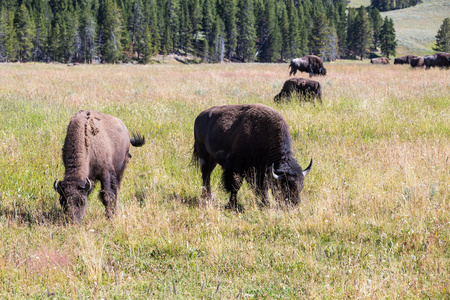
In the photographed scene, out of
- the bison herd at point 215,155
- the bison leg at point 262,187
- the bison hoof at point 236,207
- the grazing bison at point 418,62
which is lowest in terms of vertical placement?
the bison hoof at point 236,207

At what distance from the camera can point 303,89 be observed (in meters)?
12.9

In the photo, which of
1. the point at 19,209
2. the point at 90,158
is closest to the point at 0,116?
the point at 19,209

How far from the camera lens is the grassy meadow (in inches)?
135

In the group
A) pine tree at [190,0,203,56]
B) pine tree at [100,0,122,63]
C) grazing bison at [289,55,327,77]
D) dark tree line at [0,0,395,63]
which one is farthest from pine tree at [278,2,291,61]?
grazing bison at [289,55,327,77]

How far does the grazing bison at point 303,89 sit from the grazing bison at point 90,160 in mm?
8027

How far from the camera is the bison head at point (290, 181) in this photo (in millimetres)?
5262

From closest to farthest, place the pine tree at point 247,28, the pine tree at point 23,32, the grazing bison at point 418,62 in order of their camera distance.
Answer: the grazing bison at point 418,62 < the pine tree at point 23,32 < the pine tree at point 247,28

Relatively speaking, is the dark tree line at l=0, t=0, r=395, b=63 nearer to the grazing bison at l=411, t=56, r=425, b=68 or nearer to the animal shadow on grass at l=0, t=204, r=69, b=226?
the grazing bison at l=411, t=56, r=425, b=68

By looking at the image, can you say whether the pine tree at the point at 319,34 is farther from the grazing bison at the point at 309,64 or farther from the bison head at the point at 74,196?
the bison head at the point at 74,196

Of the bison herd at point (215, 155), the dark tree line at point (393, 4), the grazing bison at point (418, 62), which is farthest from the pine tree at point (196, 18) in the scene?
the dark tree line at point (393, 4)

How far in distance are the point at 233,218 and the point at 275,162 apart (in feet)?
3.60

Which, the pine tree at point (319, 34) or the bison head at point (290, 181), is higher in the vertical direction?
the pine tree at point (319, 34)

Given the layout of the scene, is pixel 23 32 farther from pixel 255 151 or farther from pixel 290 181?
pixel 290 181

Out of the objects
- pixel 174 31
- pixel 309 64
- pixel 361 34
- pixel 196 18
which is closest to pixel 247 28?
pixel 196 18
